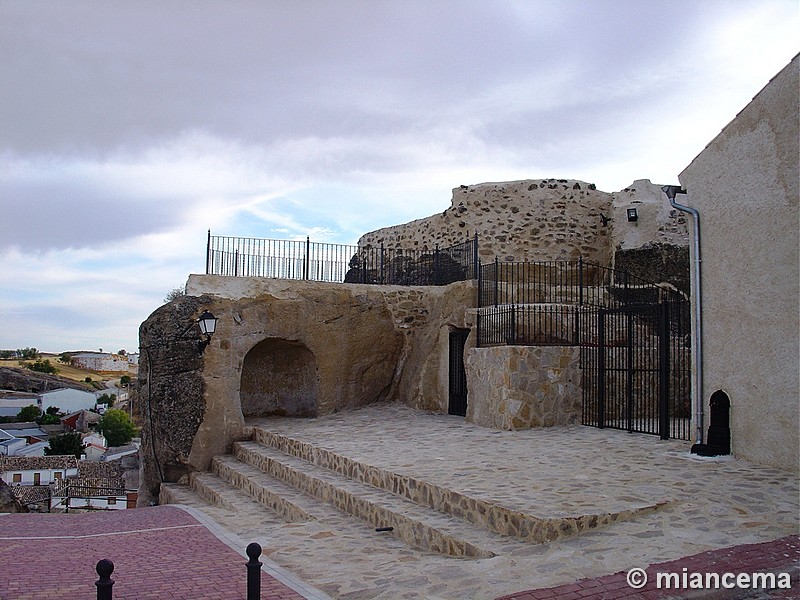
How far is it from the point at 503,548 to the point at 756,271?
4.75m

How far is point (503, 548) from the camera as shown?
579 cm

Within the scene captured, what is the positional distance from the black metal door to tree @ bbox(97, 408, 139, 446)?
52167 millimetres

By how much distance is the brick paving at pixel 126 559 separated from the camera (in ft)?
18.2

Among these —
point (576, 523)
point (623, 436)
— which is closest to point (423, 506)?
point (576, 523)

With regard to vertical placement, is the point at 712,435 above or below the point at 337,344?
below

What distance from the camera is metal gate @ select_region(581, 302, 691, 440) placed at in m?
11.9

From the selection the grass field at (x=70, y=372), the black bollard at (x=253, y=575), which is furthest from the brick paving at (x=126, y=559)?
the grass field at (x=70, y=372)

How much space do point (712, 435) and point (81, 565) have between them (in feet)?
24.0

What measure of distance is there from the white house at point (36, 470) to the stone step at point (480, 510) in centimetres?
3270

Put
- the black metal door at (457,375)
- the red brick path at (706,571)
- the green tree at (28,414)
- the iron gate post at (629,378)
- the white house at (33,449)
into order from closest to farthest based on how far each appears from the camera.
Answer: the red brick path at (706,571)
the iron gate post at (629,378)
the black metal door at (457,375)
the white house at (33,449)
the green tree at (28,414)

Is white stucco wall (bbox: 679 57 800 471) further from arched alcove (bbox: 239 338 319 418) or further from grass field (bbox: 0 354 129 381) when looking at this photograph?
grass field (bbox: 0 354 129 381)

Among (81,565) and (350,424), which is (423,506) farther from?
(350,424)

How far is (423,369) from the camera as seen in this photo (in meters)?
15.7

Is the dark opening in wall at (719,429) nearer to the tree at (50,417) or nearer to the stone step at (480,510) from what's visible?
the stone step at (480,510)
